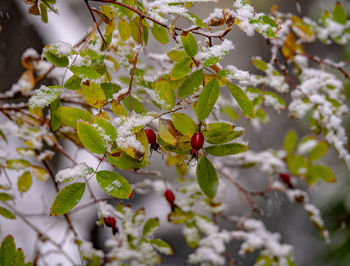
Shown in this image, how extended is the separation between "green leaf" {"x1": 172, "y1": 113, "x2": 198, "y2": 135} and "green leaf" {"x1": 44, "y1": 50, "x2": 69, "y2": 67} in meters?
0.31

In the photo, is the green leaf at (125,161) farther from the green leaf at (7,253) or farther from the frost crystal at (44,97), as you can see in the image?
the green leaf at (7,253)

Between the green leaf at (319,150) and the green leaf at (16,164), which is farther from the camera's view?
the green leaf at (319,150)

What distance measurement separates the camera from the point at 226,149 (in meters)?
0.59

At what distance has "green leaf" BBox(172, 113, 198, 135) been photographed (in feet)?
1.81

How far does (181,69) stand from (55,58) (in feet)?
0.99

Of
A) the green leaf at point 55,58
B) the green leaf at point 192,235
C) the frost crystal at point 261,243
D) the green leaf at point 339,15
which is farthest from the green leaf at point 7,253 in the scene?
the green leaf at point 339,15

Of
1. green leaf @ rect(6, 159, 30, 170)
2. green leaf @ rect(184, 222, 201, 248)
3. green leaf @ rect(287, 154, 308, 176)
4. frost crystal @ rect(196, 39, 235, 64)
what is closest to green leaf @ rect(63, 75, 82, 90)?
frost crystal @ rect(196, 39, 235, 64)

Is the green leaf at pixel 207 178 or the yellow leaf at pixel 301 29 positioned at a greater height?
the yellow leaf at pixel 301 29

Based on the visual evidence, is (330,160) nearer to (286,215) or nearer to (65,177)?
(286,215)

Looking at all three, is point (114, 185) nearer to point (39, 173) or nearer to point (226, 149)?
point (226, 149)

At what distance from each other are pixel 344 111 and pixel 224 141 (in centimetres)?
85

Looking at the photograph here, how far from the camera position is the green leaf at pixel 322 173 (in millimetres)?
1401

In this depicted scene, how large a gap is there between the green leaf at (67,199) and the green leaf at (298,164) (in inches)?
49.8

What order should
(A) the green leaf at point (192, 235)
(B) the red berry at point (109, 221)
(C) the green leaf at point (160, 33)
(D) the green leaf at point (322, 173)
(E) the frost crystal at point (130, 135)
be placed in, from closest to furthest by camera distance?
(E) the frost crystal at point (130, 135) → (C) the green leaf at point (160, 33) → (B) the red berry at point (109, 221) → (A) the green leaf at point (192, 235) → (D) the green leaf at point (322, 173)
